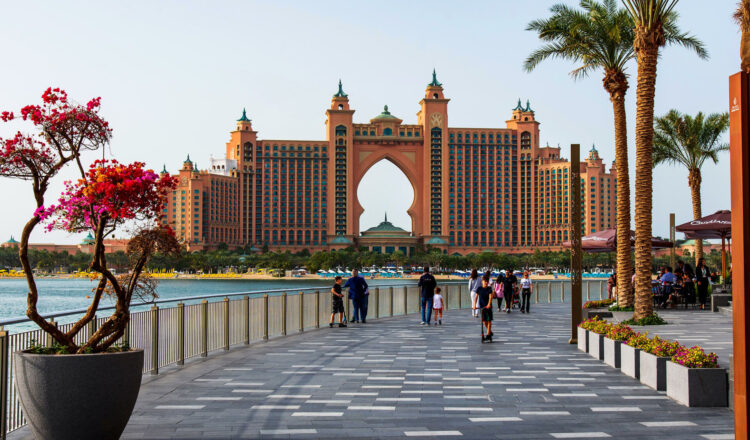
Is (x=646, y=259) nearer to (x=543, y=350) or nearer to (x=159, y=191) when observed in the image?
(x=543, y=350)

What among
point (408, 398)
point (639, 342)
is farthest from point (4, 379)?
point (639, 342)

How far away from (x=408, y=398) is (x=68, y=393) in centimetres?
430

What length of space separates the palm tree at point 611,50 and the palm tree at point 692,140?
14.6 meters

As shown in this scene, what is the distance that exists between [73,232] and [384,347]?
9.15m

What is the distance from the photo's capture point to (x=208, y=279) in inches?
5704

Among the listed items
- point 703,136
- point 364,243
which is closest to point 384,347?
point 703,136

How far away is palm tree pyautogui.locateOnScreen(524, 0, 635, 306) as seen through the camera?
2188cm

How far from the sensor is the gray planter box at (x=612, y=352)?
473 inches

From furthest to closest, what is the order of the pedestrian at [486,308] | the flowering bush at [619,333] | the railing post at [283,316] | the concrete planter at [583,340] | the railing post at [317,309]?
the railing post at [317,309]
the railing post at [283,316]
the pedestrian at [486,308]
the concrete planter at [583,340]
the flowering bush at [619,333]

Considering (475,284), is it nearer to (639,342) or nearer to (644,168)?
(644,168)

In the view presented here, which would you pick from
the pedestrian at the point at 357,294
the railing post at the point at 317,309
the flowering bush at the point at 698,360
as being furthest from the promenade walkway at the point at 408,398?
the pedestrian at the point at 357,294

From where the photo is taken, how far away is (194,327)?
524 inches

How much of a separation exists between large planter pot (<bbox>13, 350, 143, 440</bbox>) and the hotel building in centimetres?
16478

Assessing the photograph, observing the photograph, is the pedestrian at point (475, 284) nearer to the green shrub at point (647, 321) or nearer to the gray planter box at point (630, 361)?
the green shrub at point (647, 321)
